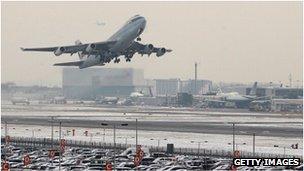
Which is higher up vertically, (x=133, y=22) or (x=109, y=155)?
(x=133, y=22)

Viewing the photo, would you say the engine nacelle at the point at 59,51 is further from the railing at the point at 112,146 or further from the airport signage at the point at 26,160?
the airport signage at the point at 26,160

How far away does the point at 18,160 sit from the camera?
98562 millimetres

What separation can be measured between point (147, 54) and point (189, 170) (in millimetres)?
48857

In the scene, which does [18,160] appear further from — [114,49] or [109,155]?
[114,49]

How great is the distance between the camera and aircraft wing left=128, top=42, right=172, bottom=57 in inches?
5276

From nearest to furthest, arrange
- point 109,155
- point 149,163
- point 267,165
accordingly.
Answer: point 267,165
point 149,163
point 109,155

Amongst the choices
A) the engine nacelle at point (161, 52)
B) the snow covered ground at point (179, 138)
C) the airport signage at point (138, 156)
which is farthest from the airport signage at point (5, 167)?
the engine nacelle at point (161, 52)

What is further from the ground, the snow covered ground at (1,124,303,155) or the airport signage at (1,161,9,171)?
the snow covered ground at (1,124,303,155)

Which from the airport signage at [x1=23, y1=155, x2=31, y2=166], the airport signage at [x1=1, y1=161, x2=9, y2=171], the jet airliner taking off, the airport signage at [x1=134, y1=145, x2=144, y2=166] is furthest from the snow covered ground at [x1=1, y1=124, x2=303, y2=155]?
the airport signage at [x1=1, y1=161, x2=9, y2=171]

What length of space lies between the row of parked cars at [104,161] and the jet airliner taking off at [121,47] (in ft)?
89.7

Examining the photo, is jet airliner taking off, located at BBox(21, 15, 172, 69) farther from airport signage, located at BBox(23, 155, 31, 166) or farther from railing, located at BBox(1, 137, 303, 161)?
airport signage, located at BBox(23, 155, 31, 166)

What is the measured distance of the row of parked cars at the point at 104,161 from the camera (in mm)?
90875

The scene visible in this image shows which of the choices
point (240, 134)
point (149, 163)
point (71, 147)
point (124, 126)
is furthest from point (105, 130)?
point (149, 163)

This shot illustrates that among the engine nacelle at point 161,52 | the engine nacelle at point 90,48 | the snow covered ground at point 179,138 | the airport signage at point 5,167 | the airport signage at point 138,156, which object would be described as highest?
the engine nacelle at point 90,48
